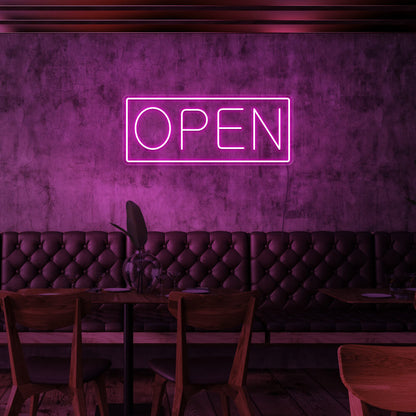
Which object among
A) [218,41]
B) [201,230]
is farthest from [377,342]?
[218,41]

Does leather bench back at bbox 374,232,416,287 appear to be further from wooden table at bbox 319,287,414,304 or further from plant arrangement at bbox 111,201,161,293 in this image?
plant arrangement at bbox 111,201,161,293

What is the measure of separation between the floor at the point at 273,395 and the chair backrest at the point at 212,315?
907 millimetres

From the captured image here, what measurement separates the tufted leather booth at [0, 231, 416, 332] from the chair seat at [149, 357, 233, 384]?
4.90 feet

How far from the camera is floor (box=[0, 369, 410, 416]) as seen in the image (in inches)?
110

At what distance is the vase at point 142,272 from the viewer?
2650mm

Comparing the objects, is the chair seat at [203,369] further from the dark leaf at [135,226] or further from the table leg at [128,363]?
the dark leaf at [135,226]

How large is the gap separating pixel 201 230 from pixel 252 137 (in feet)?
3.13

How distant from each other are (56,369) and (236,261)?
1954 mm

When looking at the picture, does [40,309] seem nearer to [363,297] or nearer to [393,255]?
[363,297]

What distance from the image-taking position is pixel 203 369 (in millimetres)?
2172

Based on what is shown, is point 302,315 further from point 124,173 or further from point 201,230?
point 124,173

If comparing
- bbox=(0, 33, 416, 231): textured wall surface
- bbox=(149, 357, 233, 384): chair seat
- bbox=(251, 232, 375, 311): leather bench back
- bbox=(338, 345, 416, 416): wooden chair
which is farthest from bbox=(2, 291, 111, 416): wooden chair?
bbox=(0, 33, 416, 231): textured wall surface

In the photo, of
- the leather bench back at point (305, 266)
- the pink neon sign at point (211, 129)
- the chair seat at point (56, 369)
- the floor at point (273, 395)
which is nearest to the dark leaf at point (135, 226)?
the chair seat at point (56, 369)

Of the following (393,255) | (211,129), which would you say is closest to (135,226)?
(211,129)
